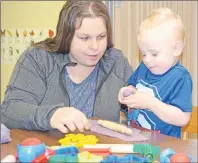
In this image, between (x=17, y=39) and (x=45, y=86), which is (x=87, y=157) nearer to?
(x=45, y=86)

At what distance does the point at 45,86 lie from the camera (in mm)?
1439

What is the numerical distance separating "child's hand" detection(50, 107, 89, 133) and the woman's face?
37 centimetres

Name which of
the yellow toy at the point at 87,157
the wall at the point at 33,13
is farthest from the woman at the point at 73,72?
the wall at the point at 33,13

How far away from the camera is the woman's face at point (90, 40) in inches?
54.4

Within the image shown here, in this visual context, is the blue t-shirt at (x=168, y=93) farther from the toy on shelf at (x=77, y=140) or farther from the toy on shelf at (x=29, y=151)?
the toy on shelf at (x=29, y=151)

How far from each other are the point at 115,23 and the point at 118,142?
1872 mm

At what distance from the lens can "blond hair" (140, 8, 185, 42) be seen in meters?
1.23

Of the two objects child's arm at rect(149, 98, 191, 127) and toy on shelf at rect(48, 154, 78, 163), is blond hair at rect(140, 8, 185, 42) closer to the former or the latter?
child's arm at rect(149, 98, 191, 127)

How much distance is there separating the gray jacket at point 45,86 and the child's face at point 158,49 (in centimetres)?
30

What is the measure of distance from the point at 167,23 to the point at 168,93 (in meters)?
0.22

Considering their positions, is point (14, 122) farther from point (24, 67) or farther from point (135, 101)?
point (135, 101)

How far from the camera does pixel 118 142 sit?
1030mm

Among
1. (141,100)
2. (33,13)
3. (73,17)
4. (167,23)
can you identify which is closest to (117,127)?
(141,100)

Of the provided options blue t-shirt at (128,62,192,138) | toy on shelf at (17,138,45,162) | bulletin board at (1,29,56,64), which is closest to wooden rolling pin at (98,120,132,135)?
blue t-shirt at (128,62,192,138)
